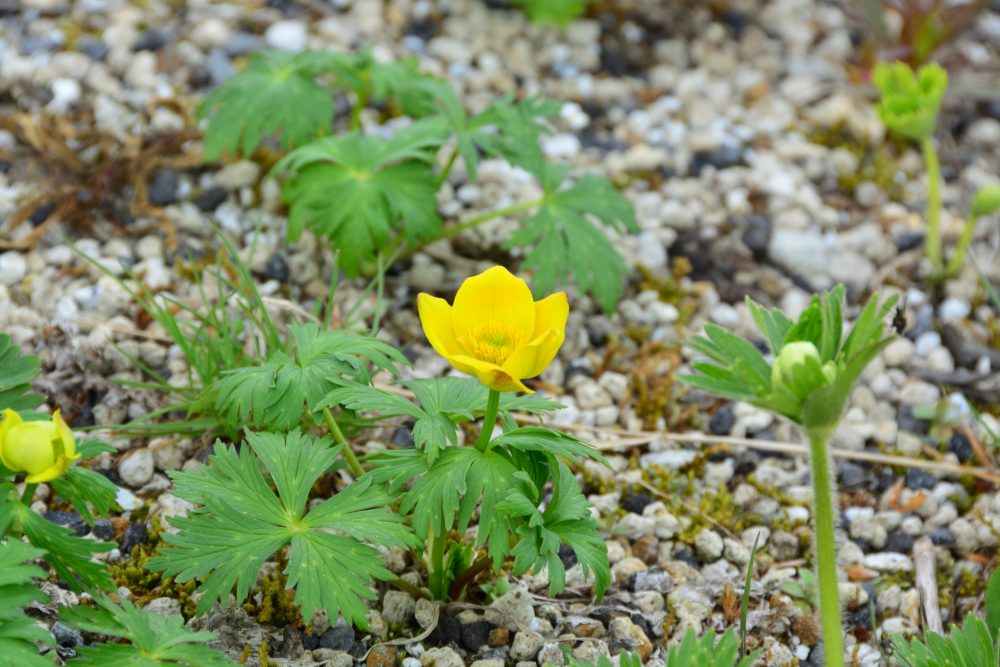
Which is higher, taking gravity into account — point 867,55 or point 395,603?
point 867,55

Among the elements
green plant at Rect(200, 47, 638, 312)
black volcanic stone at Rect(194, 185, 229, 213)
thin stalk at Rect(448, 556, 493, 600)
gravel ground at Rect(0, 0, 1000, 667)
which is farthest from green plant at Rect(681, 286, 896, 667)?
black volcanic stone at Rect(194, 185, 229, 213)

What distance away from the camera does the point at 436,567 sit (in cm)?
208

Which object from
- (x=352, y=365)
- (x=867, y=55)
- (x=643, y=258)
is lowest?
(x=643, y=258)

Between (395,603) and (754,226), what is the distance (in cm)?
171

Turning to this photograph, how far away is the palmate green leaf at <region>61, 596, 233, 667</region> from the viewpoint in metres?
1.69

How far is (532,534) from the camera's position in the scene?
5.97 ft

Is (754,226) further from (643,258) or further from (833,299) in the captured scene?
(833,299)

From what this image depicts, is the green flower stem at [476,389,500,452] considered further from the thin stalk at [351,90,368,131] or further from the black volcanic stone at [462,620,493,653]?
the thin stalk at [351,90,368,131]

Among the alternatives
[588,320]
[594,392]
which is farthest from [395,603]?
[588,320]

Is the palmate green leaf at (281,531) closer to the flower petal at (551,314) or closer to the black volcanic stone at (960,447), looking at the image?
the flower petal at (551,314)

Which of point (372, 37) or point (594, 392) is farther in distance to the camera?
point (372, 37)

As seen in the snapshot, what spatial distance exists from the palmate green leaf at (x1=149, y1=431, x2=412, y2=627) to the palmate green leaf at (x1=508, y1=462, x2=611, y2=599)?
0.64ft

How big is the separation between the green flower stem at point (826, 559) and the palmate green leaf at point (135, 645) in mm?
1026

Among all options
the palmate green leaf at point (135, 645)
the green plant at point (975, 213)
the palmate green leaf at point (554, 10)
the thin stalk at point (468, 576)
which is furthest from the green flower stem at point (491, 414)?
the palmate green leaf at point (554, 10)
